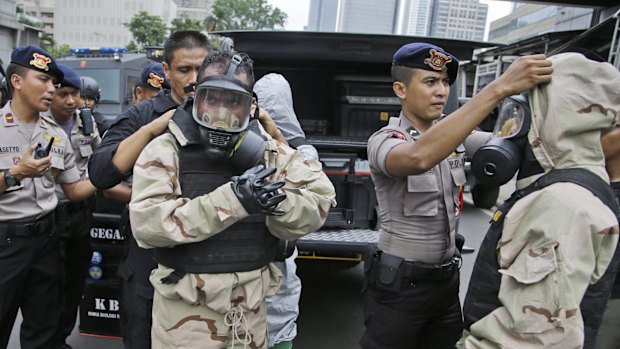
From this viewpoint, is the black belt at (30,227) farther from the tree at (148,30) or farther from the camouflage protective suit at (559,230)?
the tree at (148,30)

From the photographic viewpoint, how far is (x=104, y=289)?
9.32 feet

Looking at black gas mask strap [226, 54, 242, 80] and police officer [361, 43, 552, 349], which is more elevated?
black gas mask strap [226, 54, 242, 80]

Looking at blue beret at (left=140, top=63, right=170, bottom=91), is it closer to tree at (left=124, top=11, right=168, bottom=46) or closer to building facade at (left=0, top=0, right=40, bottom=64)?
building facade at (left=0, top=0, right=40, bottom=64)

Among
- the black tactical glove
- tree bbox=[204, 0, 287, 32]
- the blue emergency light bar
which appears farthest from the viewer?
tree bbox=[204, 0, 287, 32]

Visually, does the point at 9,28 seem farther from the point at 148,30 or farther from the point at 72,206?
the point at 72,206

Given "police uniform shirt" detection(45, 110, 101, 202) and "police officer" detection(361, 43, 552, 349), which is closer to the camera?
"police officer" detection(361, 43, 552, 349)

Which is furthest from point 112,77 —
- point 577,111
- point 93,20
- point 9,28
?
point 93,20

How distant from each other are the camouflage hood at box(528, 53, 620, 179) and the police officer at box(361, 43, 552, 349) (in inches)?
24.3

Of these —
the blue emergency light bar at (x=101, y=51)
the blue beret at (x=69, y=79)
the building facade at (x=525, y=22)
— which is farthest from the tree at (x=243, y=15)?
the blue beret at (x=69, y=79)

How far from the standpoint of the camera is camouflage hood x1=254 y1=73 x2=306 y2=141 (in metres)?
2.44

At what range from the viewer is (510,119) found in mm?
1510

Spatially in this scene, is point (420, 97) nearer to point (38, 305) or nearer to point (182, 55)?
point (182, 55)

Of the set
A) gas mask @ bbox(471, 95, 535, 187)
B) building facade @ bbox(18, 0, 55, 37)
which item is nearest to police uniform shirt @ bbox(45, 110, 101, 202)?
gas mask @ bbox(471, 95, 535, 187)

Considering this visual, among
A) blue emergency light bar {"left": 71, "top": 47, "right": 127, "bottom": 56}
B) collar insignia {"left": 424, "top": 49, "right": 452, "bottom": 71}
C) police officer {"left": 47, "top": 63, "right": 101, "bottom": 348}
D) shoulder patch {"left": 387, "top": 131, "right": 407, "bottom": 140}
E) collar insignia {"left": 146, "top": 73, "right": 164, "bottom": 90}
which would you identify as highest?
blue emergency light bar {"left": 71, "top": 47, "right": 127, "bottom": 56}
